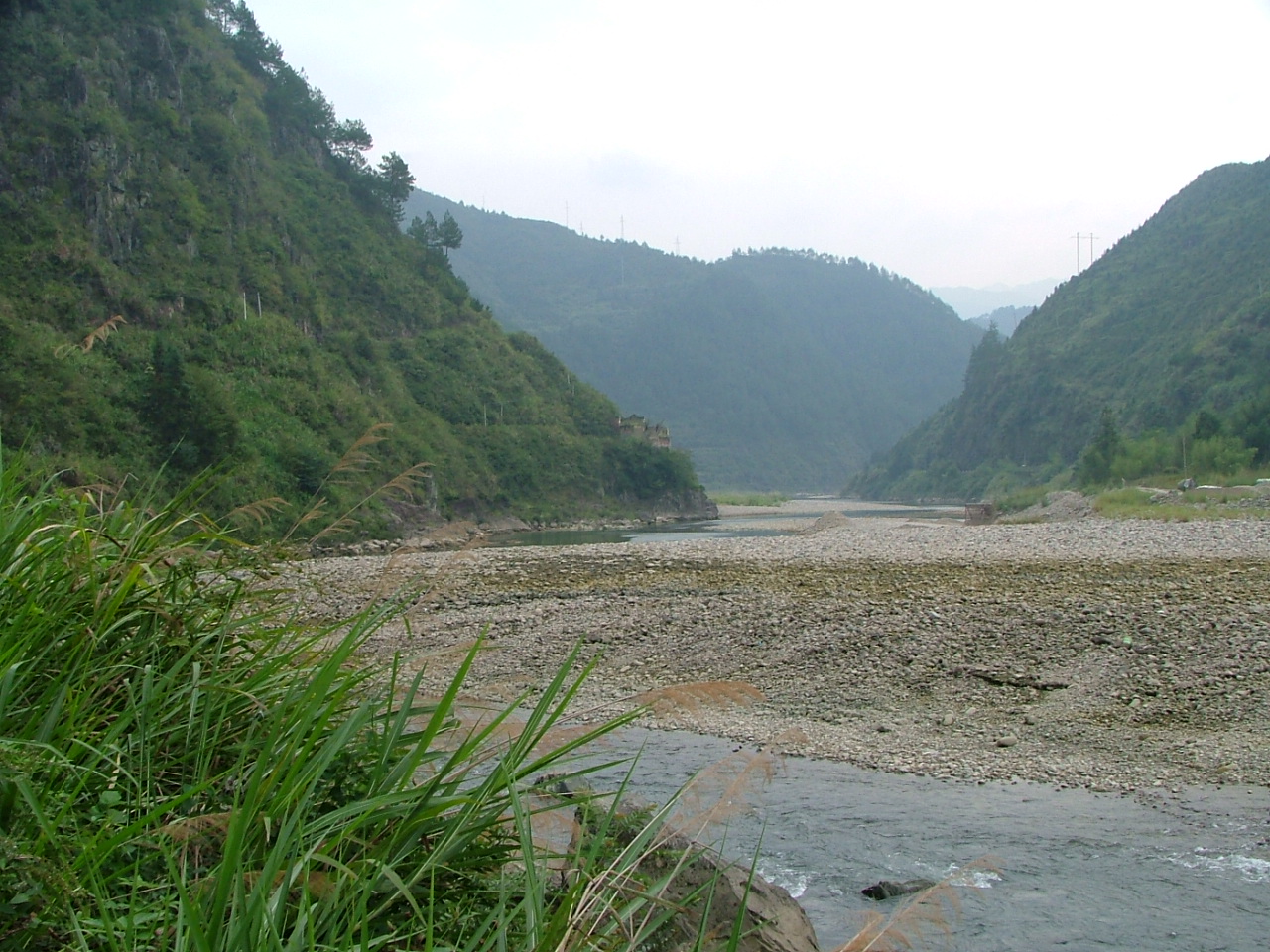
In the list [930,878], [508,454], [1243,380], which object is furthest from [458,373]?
[930,878]

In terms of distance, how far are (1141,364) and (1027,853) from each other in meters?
84.0

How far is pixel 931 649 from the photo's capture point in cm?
1371

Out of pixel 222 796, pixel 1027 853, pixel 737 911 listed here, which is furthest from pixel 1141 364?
A: pixel 222 796

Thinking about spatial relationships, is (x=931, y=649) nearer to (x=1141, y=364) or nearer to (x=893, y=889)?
(x=893, y=889)

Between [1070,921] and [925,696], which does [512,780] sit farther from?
[925,696]

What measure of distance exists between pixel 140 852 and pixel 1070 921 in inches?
238

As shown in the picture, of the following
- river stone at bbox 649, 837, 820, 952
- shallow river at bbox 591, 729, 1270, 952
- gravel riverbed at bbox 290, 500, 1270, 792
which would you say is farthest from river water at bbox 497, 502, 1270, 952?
gravel riverbed at bbox 290, 500, 1270, 792

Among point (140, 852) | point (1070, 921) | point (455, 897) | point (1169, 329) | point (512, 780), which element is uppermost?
point (1169, 329)

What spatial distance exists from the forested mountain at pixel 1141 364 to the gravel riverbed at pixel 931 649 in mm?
35889

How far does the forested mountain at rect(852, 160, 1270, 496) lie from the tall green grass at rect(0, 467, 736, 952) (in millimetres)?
53518

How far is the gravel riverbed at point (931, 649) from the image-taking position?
9.31 m

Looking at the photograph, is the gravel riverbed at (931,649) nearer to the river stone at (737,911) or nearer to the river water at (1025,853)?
the river water at (1025,853)

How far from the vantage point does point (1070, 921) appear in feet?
20.5

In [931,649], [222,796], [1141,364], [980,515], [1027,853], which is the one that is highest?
[1141,364]
